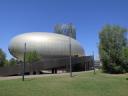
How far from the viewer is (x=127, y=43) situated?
66.5 metres

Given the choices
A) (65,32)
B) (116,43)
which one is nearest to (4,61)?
(116,43)

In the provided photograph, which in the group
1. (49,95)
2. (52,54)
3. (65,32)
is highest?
(65,32)

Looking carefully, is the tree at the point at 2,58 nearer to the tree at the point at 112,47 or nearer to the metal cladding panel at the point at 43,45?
the metal cladding panel at the point at 43,45

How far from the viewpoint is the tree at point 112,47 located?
65125mm

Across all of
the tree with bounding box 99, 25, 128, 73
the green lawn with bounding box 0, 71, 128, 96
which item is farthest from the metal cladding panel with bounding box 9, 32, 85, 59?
the green lawn with bounding box 0, 71, 128, 96

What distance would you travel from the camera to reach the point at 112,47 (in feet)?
218

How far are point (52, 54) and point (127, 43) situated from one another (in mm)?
52399

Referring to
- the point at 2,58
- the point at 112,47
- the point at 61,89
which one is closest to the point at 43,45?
the point at 2,58

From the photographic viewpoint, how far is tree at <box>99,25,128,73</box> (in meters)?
65.1

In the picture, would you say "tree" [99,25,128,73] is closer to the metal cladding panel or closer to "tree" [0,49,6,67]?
"tree" [0,49,6,67]

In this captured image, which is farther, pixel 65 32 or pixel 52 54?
pixel 65 32

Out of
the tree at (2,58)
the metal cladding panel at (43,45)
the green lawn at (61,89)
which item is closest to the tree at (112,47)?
the green lawn at (61,89)

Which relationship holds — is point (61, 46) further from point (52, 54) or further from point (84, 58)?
point (84, 58)

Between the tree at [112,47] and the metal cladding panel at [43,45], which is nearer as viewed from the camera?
the tree at [112,47]
